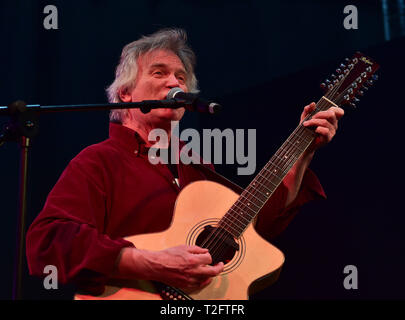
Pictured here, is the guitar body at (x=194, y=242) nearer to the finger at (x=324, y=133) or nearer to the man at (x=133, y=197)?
the man at (x=133, y=197)

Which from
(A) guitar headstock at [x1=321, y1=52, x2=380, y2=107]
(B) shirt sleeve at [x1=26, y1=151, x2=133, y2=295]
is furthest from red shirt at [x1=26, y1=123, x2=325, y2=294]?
(A) guitar headstock at [x1=321, y1=52, x2=380, y2=107]

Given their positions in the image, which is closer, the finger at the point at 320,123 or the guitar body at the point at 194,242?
the guitar body at the point at 194,242

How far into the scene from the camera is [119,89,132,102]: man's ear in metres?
2.09

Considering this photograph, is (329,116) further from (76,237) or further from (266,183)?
(76,237)

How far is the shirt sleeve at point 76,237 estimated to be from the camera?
1.47m

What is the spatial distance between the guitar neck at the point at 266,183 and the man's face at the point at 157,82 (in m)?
0.47

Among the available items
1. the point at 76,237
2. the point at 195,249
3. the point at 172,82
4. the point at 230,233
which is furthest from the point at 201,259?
the point at 172,82

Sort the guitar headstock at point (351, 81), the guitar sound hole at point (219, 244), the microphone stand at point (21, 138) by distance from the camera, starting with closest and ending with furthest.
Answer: the microphone stand at point (21, 138) < the guitar sound hole at point (219, 244) < the guitar headstock at point (351, 81)

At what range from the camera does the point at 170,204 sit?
5.85ft

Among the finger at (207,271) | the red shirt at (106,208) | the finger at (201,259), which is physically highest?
the red shirt at (106,208)

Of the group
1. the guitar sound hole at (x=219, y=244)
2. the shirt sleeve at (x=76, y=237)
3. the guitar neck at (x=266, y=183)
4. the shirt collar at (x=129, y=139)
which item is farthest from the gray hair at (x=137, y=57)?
the guitar sound hole at (x=219, y=244)

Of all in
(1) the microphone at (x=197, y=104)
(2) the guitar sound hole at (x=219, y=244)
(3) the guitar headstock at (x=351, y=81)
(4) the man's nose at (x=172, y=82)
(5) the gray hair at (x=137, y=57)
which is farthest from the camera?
(5) the gray hair at (x=137, y=57)

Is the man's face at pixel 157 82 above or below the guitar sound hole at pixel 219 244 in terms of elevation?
above
